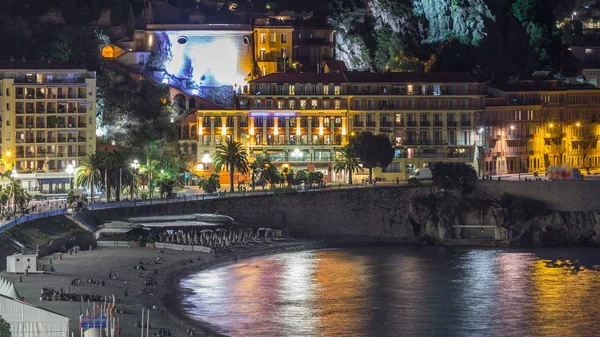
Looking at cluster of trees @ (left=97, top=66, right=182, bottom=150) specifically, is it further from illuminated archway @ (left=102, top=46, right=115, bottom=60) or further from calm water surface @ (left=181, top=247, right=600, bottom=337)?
calm water surface @ (left=181, top=247, right=600, bottom=337)

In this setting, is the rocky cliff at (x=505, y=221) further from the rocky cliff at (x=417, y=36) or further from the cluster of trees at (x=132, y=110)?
the rocky cliff at (x=417, y=36)

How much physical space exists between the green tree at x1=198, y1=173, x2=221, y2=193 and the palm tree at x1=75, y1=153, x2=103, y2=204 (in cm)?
1010

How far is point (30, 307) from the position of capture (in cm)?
7519

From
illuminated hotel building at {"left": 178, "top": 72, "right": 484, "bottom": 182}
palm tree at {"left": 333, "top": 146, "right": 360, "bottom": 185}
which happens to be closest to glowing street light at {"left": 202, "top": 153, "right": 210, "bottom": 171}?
illuminated hotel building at {"left": 178, "top": 72, "right": 484, "bottom": 182}

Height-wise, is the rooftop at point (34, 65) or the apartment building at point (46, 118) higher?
the rooftop at point (34, 65)

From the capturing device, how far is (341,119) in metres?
151

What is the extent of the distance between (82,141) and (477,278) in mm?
43632

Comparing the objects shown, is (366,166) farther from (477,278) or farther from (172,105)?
(477,278)

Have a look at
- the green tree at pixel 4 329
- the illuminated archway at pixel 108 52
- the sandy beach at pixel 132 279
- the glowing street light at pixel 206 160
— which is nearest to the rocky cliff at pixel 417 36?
the glowing street light at pixel 206 160

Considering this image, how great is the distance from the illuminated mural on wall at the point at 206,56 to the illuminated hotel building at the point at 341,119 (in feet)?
25.6

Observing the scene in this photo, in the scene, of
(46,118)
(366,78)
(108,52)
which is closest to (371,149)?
(366,78)

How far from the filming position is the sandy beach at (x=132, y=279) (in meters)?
87.4

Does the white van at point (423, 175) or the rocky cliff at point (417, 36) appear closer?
the white van at point (423, 175)

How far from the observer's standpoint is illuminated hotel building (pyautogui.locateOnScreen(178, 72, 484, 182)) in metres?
150
